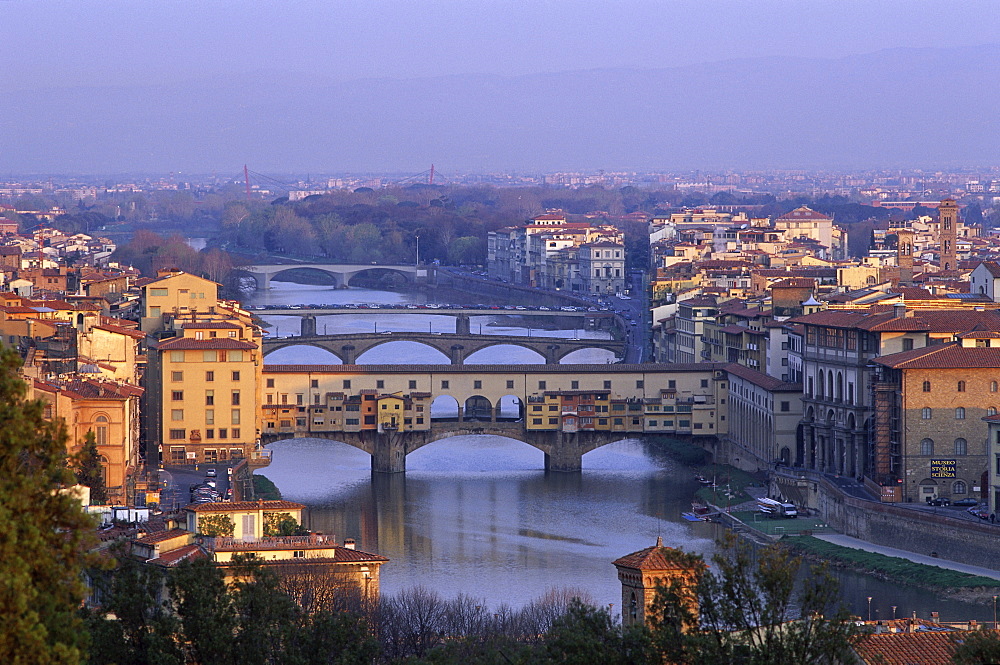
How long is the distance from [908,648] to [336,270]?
46.1 metres

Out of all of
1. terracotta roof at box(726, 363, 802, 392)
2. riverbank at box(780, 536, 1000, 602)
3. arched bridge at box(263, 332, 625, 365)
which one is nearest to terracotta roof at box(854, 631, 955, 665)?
riverbank at box(780, 536, 1000, 602)

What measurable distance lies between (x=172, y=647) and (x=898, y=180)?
138m

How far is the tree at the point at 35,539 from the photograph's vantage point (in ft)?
18.5

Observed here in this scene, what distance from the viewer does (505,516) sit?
19.4 metres

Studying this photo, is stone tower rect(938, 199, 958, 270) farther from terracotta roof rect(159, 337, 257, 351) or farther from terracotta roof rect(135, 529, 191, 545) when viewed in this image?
terracotta roof rect(135, 529, 191, 545)

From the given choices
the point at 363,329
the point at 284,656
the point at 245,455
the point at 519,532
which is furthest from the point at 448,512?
the point at 363,329

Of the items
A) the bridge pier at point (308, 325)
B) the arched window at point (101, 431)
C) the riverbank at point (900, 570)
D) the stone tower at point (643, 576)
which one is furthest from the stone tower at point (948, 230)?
the stone tower at point (643, 576)

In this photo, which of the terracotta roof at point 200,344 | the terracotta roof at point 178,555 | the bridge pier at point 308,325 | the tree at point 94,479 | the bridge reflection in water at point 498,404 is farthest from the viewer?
the bridge pier at point 308,325

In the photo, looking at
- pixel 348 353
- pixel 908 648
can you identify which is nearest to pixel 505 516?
pixel 908 648

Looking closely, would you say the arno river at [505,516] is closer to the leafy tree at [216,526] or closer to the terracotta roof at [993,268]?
the leafy tree at [216,526]

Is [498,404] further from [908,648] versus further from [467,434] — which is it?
[908,648]

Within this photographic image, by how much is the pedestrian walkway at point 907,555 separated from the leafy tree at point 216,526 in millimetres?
6447

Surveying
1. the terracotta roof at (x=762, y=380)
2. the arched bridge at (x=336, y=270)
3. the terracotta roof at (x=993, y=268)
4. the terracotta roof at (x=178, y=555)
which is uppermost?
the terracotta roof at (x=993, y=268)

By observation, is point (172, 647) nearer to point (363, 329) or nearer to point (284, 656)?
point (284, 656)
